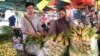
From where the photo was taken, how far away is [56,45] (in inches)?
Result: 109

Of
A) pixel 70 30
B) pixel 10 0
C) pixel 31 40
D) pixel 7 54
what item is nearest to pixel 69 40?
pixel 70 30

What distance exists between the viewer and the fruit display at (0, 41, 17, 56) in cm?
300

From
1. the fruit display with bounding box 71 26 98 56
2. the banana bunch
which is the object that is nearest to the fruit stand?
the fruit display with bounding box 71 26 98 56

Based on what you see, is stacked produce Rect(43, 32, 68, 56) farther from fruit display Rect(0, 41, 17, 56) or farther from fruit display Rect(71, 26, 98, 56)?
fruit display Rect(0, 41, 17, 56)

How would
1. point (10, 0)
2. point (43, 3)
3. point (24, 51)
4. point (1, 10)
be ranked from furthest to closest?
point (1, 10) → point (10, 0) → point (24, 51) → point (43, 3)

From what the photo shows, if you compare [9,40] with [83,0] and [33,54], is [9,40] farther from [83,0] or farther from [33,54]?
[83,0]

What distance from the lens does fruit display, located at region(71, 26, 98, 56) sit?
269 centimetres

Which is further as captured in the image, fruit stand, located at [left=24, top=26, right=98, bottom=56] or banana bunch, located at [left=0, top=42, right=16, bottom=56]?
banana bunch, located at [left=0, top=42, right=16, bottom=56]

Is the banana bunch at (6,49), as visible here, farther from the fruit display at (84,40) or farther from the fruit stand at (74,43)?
the fruit display at (84,40)

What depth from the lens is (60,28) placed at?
308cm

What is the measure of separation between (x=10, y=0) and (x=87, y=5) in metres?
7.05

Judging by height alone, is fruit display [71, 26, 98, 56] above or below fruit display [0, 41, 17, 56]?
above

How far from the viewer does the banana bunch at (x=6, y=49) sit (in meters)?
3.00

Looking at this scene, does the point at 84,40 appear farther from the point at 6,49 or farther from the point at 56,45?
the point at 6,49
